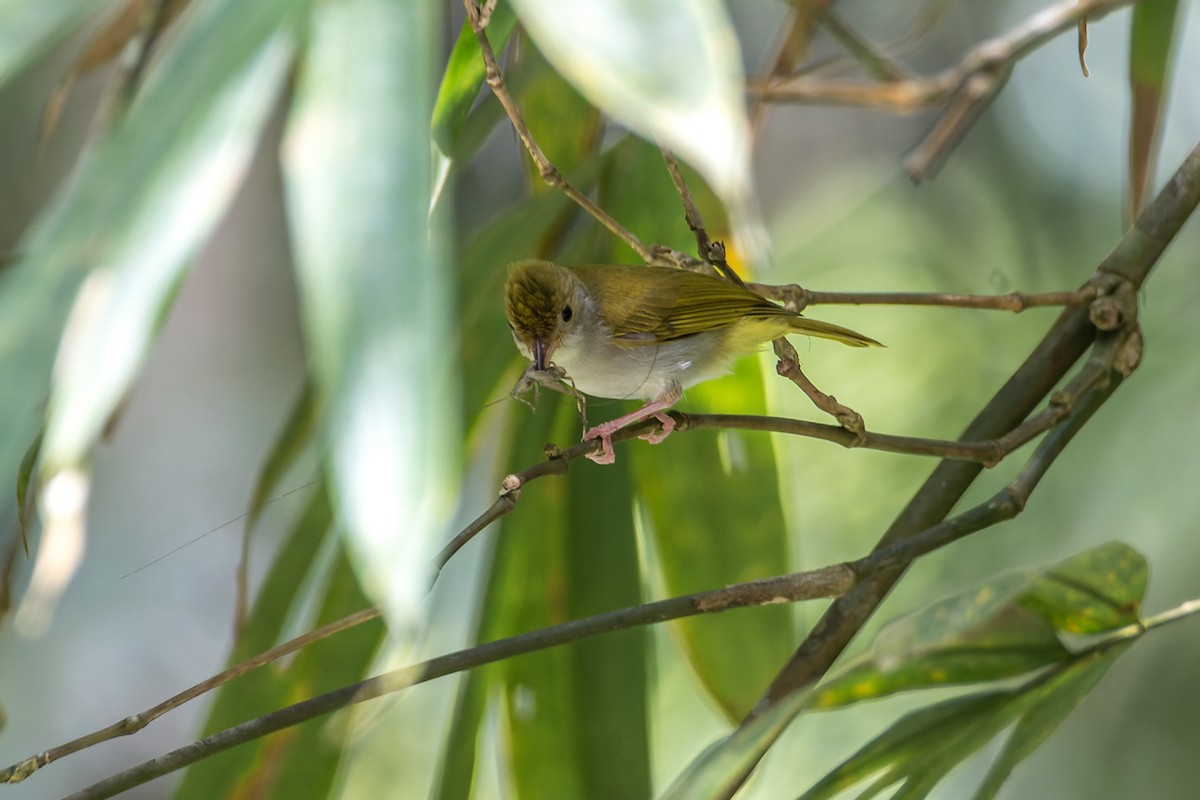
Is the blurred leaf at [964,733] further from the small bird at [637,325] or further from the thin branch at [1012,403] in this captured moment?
the small bird at [637,325]

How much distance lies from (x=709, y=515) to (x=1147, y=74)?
962 mm

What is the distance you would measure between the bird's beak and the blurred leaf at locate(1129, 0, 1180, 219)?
96 cm

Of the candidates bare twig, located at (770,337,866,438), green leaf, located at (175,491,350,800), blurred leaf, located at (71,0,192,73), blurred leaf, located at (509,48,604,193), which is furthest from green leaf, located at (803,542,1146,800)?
blurred leaf, located at (71,0,192,73)

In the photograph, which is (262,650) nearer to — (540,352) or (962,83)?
(540,352)

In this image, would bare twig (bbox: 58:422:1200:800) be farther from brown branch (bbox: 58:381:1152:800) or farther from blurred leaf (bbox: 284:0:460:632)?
blurred leaf (bbox: 284:0:460:632)

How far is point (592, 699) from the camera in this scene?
177 cm

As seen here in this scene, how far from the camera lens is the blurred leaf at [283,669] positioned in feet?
5.38

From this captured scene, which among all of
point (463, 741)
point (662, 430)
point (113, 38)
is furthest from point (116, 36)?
point (463, 741)

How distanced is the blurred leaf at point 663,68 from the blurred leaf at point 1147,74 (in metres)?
1.36

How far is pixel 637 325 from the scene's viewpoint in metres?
2.08

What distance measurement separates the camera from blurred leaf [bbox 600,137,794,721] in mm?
1743

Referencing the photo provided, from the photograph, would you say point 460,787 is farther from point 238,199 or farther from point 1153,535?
point 238,199


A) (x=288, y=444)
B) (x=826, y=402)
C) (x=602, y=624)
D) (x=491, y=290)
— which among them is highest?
(x=491, y=290)

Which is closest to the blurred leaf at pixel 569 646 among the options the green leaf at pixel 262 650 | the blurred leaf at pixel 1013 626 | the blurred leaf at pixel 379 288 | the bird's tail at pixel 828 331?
the green leaf at pixel 262 650
